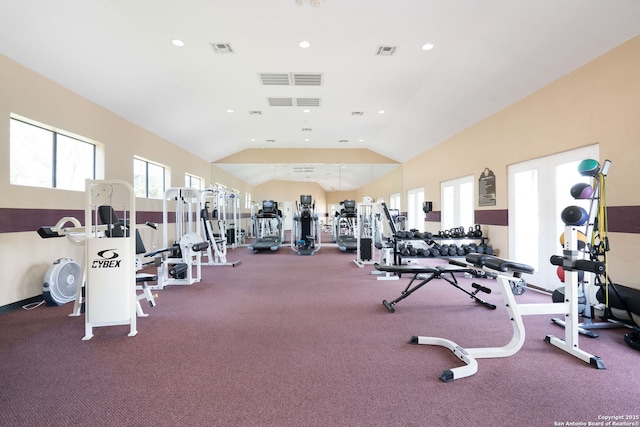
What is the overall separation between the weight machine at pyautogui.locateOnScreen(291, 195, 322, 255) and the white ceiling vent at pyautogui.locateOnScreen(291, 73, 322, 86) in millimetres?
4077

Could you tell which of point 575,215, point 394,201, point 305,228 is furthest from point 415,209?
point 575,215

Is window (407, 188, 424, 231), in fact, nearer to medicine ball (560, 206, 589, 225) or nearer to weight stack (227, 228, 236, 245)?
weight stack (227, 228, 236, 245)

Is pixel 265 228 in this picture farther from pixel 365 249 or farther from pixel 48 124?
pixel 48 124

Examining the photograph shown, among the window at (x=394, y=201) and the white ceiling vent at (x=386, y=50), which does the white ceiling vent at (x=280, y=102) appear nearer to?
the white ceiling vent at (x=386, y=50)

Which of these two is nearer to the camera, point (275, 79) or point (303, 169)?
point (275, 79)

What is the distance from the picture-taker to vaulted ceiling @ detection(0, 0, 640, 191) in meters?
3.13

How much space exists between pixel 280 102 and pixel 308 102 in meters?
0.57

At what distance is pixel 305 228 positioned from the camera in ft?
29.6

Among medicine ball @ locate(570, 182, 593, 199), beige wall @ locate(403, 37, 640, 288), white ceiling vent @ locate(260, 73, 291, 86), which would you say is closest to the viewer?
medicine ball @ locate(570, 182, 593, 199)

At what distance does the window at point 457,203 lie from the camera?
6.37 m

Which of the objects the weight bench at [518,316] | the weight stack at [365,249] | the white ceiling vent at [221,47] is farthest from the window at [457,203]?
the white ceiling vent at [221,47]

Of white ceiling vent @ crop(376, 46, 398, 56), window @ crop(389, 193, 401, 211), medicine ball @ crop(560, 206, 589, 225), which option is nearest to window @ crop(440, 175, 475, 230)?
window @ crop(389, 193, 401, 211)

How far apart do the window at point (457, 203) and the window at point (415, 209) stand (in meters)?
1.47

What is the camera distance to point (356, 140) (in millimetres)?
9180
